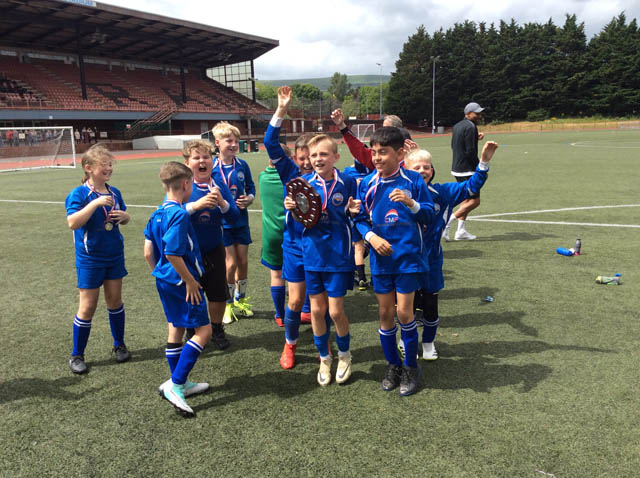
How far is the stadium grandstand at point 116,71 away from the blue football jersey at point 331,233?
40.7 m

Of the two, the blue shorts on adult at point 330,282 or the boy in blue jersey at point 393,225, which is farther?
the blue shorts on adult at point 330,282

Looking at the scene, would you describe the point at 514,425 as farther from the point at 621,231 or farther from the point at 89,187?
the point at 621,231

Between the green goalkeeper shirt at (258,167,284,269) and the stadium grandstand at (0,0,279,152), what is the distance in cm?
3936

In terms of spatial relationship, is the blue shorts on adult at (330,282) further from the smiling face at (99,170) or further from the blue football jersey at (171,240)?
the smiling face at (99,170)

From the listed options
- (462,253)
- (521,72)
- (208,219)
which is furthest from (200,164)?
(521,72)

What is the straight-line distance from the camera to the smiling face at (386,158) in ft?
10.7

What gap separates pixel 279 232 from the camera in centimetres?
466

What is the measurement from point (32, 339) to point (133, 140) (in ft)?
142

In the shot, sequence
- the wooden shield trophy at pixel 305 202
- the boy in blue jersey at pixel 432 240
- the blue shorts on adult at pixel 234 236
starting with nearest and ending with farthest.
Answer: the wooden shield trophy at pixel 305 202, the boy in blue jersey at pixel 432 240, the blue shorts on adult at pixel 234 236

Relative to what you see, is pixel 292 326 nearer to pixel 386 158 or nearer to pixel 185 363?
pixel 185 363

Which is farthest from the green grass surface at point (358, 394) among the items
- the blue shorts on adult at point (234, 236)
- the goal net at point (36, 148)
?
→ the goal net at point (36, 148)

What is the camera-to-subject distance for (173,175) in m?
3.24

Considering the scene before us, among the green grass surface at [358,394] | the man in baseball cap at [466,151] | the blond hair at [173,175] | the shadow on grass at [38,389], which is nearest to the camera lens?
the green grass surface at [358,394]

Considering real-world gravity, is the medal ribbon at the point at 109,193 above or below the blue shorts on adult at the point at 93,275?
above
